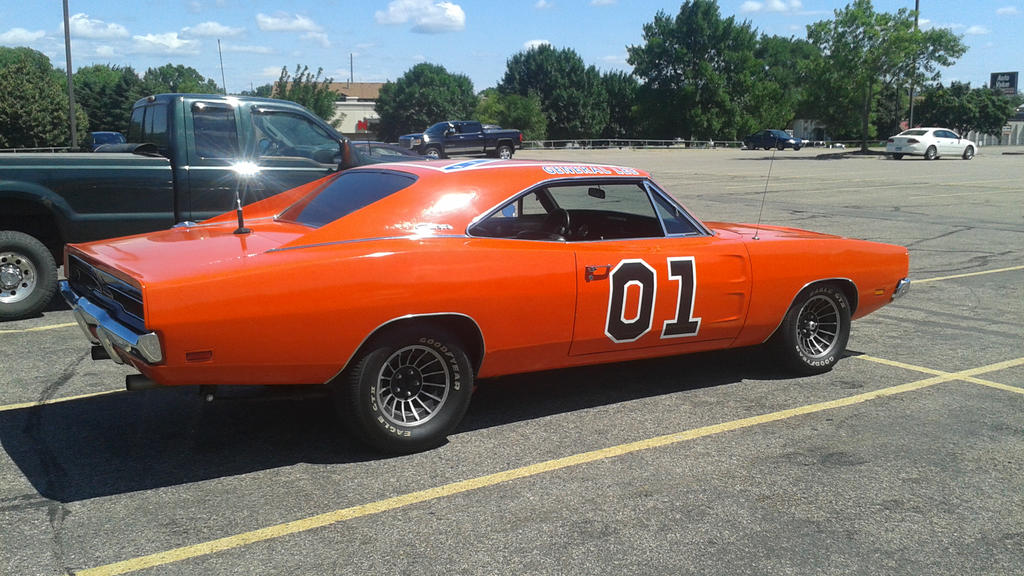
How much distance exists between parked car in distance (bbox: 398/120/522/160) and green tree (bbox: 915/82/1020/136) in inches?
2032

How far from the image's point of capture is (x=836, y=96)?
4606cm

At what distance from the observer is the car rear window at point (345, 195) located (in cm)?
463

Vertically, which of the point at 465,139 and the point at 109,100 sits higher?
the point at 109,100

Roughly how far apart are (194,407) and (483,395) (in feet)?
5.59

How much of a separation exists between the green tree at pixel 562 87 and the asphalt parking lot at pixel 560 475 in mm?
85300

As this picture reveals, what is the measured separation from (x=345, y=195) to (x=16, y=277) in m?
3.95

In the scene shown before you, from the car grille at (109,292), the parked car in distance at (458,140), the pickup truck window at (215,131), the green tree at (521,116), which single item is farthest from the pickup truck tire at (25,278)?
the green tree at (521,116)

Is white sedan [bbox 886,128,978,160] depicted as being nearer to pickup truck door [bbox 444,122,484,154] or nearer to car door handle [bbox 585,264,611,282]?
pickup truck door [bbox 444,122,484,154]

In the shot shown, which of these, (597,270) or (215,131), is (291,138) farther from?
(597,270)

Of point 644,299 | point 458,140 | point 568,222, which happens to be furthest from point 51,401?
point 458,140

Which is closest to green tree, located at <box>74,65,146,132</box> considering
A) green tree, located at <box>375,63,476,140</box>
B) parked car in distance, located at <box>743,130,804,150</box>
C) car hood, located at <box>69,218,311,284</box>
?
green tree, located at <box>375,63,476,140</box>

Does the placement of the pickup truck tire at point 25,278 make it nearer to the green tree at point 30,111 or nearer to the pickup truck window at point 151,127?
the pickup truck window at point 151,127

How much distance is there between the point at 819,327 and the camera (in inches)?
231

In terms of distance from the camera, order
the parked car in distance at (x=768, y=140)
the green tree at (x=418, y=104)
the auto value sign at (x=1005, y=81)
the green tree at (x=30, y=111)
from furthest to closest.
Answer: the auto value sign at (x=1005, y=81) < the green tree at (x=418, y=104) < the parked car in distance at (x=768, y=140) < the green tree at (x=30, y=111)
